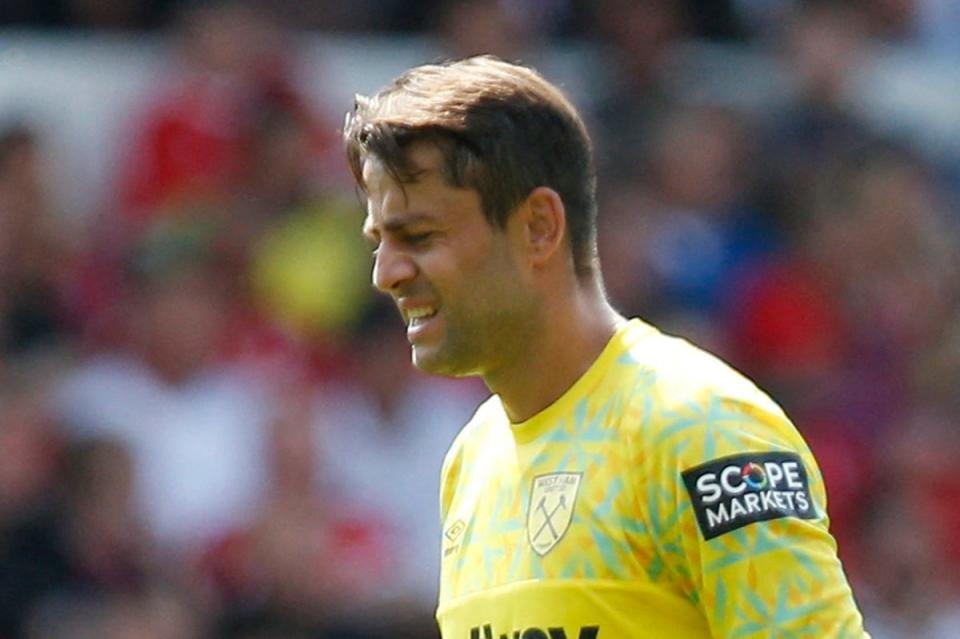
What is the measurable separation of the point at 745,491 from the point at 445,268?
0.68m

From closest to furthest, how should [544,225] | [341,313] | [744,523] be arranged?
[744,523] → [544,225] → [341,313]

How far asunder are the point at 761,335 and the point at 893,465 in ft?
2.53

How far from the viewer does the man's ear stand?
3.54 metres

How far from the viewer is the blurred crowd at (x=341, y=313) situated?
23.7 feet

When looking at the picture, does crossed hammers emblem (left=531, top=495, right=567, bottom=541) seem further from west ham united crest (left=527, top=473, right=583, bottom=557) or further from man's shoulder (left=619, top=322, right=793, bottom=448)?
man's shoulder (left=619, top=322, right=793, bottom=448)

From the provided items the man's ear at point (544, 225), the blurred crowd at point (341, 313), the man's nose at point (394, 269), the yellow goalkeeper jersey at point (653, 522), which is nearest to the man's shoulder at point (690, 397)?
the yellow goalkeeper jersey at point (653, 522)

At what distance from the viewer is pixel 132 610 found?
6.95 m

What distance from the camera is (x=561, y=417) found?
3570 millimetres

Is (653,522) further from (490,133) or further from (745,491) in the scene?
(490,133)

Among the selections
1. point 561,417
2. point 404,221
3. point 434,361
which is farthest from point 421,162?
point 561,417

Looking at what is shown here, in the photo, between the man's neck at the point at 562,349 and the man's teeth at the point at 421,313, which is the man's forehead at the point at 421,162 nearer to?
the man's teeth at the point at 421,313

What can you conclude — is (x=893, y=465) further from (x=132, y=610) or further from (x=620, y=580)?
(x=620, y=580)

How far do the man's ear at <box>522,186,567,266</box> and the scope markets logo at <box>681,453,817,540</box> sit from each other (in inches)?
21.5

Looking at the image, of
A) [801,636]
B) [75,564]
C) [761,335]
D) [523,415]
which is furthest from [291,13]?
[801,636]
